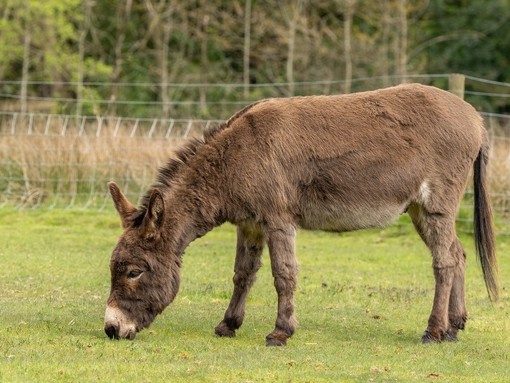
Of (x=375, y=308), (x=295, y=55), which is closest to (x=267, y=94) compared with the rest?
(x=295, y=55)

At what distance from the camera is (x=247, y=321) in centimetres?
962

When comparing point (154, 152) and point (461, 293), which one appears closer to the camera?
point (461, 293)

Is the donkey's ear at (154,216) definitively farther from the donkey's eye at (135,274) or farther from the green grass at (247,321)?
the green grass at (247,321)

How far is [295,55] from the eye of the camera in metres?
32.2

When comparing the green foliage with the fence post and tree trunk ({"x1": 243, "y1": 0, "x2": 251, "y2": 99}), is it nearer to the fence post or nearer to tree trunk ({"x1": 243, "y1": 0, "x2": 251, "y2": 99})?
tree trunk ({"x1": 243, "y1": 0, "x2": 251, "y2": 99})

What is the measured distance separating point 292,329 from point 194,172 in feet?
5.15

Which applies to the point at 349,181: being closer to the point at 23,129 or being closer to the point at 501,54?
the point at 23,129

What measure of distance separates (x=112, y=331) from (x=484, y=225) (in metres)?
3.62

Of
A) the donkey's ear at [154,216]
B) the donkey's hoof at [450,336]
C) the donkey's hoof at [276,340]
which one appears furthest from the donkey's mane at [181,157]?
the donkey's hoof at [450,336]

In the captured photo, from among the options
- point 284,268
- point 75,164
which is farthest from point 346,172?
point 75,164

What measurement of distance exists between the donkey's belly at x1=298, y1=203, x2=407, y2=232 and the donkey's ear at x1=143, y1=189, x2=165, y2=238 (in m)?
1.24

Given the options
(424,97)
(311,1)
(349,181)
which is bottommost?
(311,1)

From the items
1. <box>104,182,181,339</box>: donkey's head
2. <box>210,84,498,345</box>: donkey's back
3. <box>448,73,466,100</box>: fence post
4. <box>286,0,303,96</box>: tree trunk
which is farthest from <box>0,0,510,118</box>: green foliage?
<box>104,182,181,339</box>: donkey's head

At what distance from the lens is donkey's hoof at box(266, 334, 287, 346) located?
8445 mm
